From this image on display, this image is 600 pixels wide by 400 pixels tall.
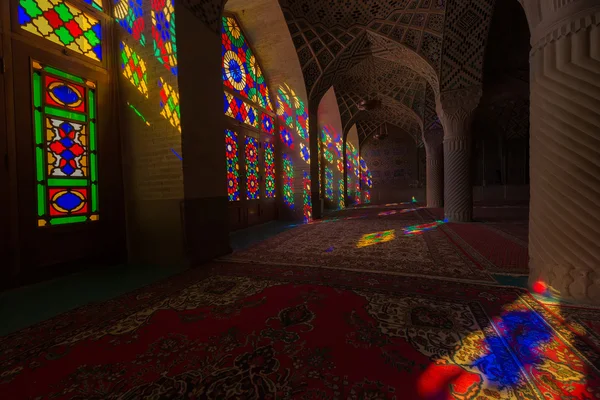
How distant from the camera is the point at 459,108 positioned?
6086 mm

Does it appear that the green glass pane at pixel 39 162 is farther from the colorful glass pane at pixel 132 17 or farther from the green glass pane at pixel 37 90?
the colorful glass pane at pixel 132 17

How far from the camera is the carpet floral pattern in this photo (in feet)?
8.50

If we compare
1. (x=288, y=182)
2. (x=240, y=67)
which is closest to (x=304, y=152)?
(x=288, y=182)

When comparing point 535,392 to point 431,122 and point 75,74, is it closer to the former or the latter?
point 75,74

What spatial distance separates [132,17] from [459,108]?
6406mm

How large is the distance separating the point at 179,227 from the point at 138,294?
0.91 metres

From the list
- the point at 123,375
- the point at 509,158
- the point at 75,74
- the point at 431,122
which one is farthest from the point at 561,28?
the point at 509,158

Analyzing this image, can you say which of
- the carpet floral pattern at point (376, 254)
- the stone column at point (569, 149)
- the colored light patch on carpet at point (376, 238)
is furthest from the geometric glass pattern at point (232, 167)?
the stone column at point (569, 149)

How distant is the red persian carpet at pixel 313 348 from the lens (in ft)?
3.51

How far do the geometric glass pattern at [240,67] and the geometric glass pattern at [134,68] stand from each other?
2419mm

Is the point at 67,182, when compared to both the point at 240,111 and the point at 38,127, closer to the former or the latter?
the point at 38,127

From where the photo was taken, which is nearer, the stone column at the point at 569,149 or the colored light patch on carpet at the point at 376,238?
the stone column at the point at 569,149

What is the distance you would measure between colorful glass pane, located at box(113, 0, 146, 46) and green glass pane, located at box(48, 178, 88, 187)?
1.69 m

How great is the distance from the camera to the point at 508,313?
167 cm
